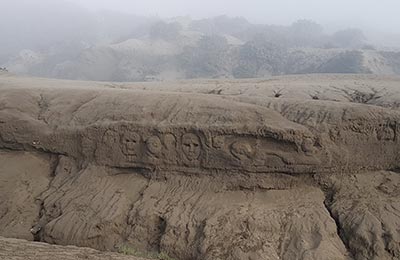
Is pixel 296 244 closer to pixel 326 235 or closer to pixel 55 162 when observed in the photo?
pixel 326 235

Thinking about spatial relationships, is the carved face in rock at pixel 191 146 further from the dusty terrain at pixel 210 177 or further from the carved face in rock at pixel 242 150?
the carved face in rock at pixel 242 150

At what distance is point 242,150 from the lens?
7.57m

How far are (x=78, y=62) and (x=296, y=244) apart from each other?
124ft

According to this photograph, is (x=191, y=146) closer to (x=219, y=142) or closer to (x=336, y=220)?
(x=219, y=142)

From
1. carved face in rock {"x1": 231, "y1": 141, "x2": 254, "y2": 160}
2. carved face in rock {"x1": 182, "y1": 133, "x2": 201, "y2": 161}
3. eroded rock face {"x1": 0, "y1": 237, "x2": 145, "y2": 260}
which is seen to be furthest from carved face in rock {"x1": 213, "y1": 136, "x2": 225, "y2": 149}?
eroded rock face {"x1": 0, "y1": 237, "x2": 145, "y2": 260}

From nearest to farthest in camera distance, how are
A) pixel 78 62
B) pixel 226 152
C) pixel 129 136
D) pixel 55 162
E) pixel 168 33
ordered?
pixel 226 152
pixel 129 136
pixel 55 162
pixel 78 62
pixel 168 33

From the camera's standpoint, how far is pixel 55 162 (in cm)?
888

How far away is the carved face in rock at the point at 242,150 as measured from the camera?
756cm

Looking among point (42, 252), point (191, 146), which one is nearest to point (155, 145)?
point (191, 146)

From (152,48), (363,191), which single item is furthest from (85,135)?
(152,48)

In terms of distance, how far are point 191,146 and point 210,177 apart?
0.65 metres

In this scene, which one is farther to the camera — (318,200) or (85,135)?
(85,135)

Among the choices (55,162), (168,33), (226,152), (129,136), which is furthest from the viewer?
(168,33)

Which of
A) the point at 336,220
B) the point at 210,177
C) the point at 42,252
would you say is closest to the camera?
the point at 42,252
